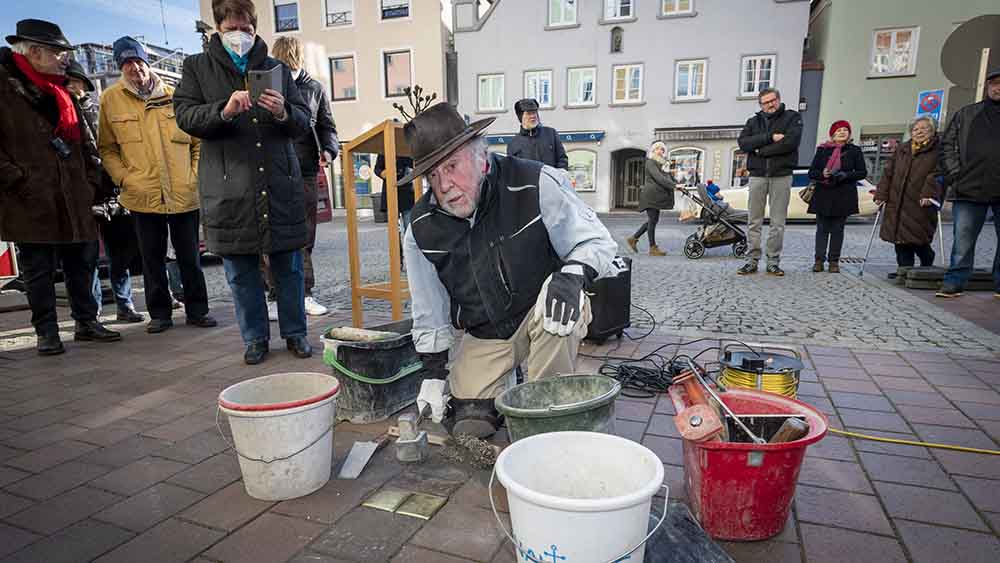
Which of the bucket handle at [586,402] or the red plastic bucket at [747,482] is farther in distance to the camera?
the bucket handle at [586,402]

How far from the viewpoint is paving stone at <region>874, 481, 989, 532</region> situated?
1.82 metres

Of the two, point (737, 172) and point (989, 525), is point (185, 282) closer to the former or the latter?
point (989, 525)

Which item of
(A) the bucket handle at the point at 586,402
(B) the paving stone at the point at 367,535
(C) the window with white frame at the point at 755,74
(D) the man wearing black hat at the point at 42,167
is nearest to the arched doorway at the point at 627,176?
(C) the window with white frame at the point at 755,74

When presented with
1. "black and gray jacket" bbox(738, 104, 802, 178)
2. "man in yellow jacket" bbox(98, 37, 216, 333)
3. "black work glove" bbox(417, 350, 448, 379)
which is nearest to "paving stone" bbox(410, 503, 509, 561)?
"black work glove" bbox(417, 350, 448, 379)

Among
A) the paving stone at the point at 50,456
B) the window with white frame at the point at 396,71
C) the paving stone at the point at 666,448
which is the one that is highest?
the window with white frame at the point at 396,71

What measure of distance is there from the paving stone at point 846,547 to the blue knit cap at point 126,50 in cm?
487

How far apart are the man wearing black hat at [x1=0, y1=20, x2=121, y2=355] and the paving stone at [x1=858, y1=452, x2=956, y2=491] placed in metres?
4.97

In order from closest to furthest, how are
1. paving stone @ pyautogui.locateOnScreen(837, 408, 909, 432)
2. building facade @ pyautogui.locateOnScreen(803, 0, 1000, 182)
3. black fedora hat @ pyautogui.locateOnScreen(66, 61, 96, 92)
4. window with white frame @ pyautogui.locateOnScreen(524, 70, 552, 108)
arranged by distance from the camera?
paving stone @ pyautogui.locateOnScreen(837, 408, 909, 432) → black fedora hat @ pyautogui.locateOnScreen(66, 61, 96, 92) → building facade @ pyautogui.locateOnScreen(803, 0, 1000, 182) → window with white frame @ pyautogui.locateOnScreen(524, 70, 552, 108)

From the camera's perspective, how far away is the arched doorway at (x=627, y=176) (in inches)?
858

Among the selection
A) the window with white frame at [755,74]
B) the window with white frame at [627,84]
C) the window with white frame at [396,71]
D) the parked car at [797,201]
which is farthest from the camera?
the window with white frame at [396,71]

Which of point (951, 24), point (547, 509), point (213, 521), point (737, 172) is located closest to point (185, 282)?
point (213, 521)

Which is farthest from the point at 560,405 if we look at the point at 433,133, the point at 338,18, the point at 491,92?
the point at 338,18

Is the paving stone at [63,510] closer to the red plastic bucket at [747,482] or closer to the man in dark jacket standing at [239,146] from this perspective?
the man in dark jacket standing at [239,146]

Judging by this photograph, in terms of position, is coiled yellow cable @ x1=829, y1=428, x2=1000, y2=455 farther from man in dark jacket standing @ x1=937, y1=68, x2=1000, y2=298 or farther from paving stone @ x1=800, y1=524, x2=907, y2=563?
man in dark jacket standing @ x1=937, y1=68, x2=1000, y2=298
